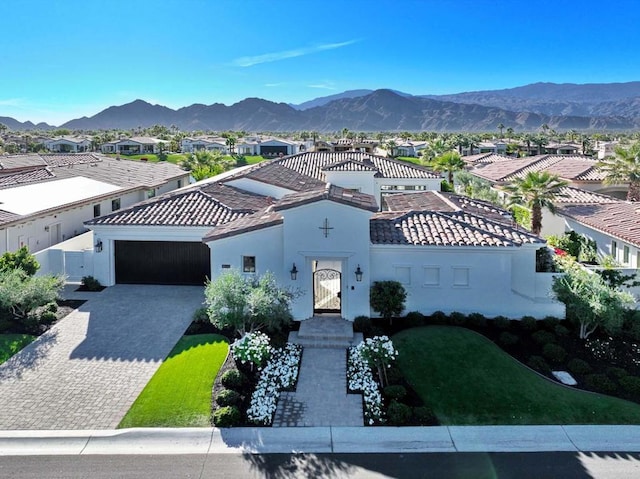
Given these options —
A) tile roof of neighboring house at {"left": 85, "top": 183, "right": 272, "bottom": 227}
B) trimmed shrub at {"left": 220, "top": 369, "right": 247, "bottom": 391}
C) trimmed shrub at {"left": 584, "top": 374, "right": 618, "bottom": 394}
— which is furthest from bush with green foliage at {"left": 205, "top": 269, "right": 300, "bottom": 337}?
trimmed shrub at {"left": 584, "top": 374, "right": 618, "bottom": 394}

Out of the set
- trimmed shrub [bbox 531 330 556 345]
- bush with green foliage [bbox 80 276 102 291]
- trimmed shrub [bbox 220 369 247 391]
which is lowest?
trimmed shrub [bbox 220 369 247 391]

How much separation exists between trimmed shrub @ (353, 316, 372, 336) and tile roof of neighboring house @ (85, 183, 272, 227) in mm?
8291

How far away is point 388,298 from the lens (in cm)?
1830

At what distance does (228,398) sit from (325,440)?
2.91 m

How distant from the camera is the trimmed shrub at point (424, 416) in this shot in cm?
1310

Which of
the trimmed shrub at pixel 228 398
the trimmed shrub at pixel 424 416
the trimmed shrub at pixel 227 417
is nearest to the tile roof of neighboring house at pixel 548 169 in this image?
the trimmed shrub at pixel 424 416

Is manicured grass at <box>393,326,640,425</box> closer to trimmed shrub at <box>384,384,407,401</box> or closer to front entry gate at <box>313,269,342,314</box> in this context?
trimmed shrub at <box>384,384,407,401</box>

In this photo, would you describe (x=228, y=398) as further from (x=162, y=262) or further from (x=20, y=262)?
(x=20, y=262)

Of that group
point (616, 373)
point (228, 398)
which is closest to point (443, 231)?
point (616, 373)

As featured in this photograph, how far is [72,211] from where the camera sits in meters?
30.5

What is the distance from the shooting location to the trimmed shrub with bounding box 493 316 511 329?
18484 mm

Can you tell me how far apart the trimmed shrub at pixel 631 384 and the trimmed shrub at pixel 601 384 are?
236 millimetres

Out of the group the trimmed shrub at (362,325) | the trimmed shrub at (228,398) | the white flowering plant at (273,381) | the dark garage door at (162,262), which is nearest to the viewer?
the white flowering plant at (273,381)

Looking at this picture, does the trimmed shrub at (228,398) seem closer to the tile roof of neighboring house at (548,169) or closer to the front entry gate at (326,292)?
the front entry gate at (326,292)
